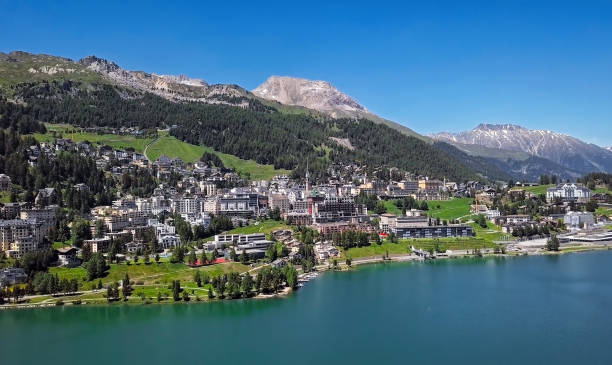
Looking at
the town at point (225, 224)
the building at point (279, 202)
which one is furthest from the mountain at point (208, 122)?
the building at point (279, 202)

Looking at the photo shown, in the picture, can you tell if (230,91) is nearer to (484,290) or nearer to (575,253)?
(575,253)

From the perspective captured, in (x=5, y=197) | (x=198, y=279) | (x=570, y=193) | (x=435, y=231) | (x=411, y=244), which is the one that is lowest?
(x=198, y=279)

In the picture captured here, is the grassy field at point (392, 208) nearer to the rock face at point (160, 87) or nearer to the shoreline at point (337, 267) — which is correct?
the shoreline at point (337, 267)

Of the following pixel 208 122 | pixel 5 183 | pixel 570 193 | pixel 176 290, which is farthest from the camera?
pixel 208 122

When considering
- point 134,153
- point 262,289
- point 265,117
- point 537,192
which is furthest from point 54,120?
point 537,192

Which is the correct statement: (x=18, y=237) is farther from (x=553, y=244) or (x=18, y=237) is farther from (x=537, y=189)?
(x=537, y=189)

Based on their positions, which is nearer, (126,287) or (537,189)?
(126,287)

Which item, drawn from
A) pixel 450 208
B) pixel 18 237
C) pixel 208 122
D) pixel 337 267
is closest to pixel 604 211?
pixel 450 208
